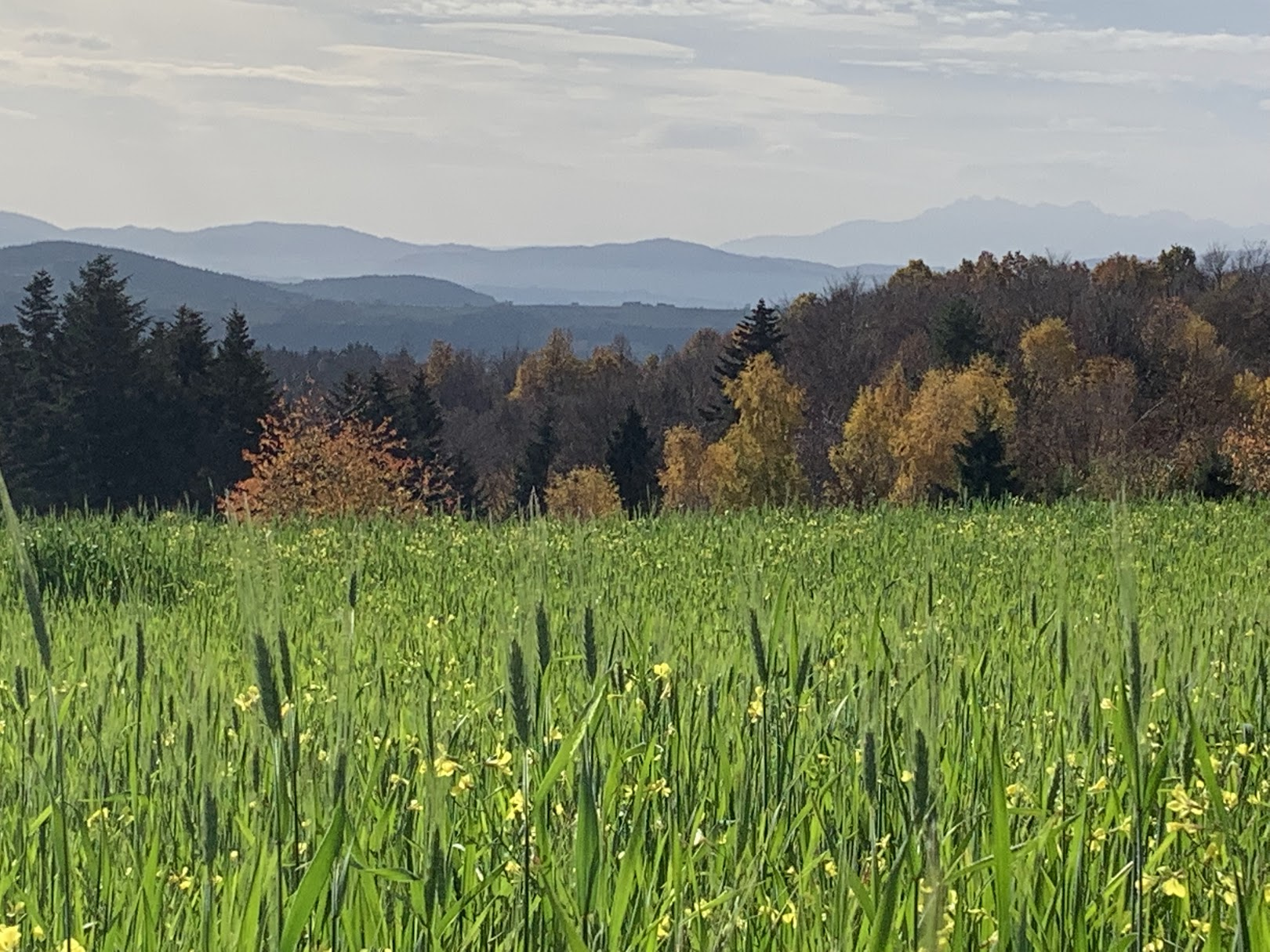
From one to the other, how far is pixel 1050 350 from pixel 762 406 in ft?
75.0

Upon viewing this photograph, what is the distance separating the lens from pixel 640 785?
2896 millimetres

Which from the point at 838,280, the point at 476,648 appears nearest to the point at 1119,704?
the point at 476,648

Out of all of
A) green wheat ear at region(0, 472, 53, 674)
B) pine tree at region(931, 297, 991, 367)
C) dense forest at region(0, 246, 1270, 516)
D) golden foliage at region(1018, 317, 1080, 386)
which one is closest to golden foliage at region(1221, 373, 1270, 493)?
dense forest at region(0, 246, 1270, 516)

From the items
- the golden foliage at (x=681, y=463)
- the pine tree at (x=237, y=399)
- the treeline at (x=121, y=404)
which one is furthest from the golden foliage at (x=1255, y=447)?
the pine tree at (x=237, y=399)

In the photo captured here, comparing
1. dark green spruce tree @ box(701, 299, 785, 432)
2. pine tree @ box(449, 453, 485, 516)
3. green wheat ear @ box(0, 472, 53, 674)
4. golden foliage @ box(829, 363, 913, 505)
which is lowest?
pine tree @ box(449, 453, 485, 516)

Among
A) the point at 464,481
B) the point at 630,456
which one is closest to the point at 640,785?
the point at 464,481

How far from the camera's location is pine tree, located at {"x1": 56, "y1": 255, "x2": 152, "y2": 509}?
201ft

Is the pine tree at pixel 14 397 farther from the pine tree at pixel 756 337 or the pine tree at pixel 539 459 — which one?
the pine tree at pixel 756 337

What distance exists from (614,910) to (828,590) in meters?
5.86

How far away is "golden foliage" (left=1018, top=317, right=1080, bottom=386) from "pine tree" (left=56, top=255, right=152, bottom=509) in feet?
176

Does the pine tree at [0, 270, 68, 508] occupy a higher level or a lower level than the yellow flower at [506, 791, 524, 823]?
lower

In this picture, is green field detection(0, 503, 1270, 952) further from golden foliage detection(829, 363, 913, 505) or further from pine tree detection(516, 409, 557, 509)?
pine tree detection(516, 409, 557, 509)

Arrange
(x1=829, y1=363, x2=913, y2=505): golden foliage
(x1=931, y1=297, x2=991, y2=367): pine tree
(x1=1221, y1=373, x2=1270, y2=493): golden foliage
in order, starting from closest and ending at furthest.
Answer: (x1=1221, y1=373, x2=1270, y2=493): golden foliage → (x1=829, y1=363, x2=913, y2=505): golden foliage → (x1=931, y1=297, x2=991, y2=367): pine tree

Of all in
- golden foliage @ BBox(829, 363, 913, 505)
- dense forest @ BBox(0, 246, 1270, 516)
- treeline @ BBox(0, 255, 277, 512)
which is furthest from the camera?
golden foliage @ BBox(829, 363, 913, 505)
